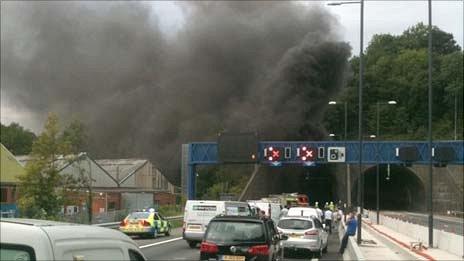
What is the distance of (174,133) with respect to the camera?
99062mm

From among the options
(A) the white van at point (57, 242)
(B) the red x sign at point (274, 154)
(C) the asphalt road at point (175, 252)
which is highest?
(B) the red x sign at point (274, 154)

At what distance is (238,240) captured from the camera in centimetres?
1384

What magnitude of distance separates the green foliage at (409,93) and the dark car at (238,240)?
82.9 m

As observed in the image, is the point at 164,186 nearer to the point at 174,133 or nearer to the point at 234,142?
the point at 174,133

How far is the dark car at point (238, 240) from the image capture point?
13625 mm

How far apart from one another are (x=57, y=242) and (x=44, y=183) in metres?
30.3

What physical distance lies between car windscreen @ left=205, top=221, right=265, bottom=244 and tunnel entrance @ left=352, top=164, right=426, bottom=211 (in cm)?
Result: 6961

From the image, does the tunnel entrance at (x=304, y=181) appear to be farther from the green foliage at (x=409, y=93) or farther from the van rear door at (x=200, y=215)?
the van rear door at (x=200, y=215)

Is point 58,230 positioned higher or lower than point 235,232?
higher

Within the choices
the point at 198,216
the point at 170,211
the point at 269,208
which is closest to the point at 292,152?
the point at 170,211

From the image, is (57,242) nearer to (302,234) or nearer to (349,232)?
(302,234)

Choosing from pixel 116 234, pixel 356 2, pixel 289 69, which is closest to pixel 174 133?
pixel 289 69

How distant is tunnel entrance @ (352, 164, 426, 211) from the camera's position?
83.3 m

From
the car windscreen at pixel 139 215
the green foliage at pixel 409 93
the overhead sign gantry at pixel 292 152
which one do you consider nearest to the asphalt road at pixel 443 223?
the overhead sign gantry at pixel 292 152
